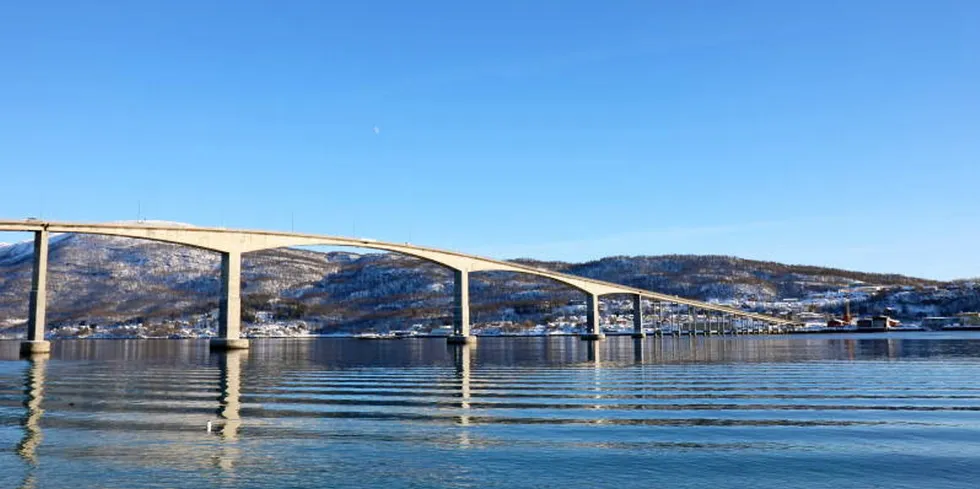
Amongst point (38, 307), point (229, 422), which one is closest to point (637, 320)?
point (38, 307)

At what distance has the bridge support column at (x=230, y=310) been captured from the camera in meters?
77.8

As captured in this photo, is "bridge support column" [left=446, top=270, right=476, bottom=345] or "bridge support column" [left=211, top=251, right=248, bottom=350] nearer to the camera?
"bridge support column" [left=211, top=251, right=248, bottom=350]

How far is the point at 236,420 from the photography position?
19844mm

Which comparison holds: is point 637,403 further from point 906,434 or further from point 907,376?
point 907,376

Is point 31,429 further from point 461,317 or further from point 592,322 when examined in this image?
point 592,322

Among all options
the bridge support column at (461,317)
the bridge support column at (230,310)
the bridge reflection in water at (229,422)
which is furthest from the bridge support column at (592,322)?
the bridge reflection in water at (229,422)

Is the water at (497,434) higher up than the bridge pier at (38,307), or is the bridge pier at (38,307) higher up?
the bridge pier at (38,307)

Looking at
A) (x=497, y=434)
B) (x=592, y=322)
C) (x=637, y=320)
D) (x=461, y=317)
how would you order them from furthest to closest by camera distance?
(x=637, y=320)
(x=592, y=322)
(x=461, y=317)
(x=497, y=434)

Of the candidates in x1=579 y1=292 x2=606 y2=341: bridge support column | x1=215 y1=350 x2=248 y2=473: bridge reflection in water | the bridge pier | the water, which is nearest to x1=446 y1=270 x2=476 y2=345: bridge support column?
x1=579 y1=292 x2=606 y2=341: bridge support column

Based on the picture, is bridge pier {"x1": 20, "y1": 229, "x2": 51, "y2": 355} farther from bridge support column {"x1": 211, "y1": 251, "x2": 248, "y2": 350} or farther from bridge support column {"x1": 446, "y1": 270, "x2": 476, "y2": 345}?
bridge support column {"x1": 446, "y1": 270, "x2": 476, "y2": 345}

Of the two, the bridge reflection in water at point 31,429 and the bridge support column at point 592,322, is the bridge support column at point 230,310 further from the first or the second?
the bridge support column at point 592,322

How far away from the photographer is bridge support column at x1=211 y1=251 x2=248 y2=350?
255ft

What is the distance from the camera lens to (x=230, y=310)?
78625mm

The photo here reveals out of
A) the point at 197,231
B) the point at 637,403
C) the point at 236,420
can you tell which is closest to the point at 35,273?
the point at 197,231
